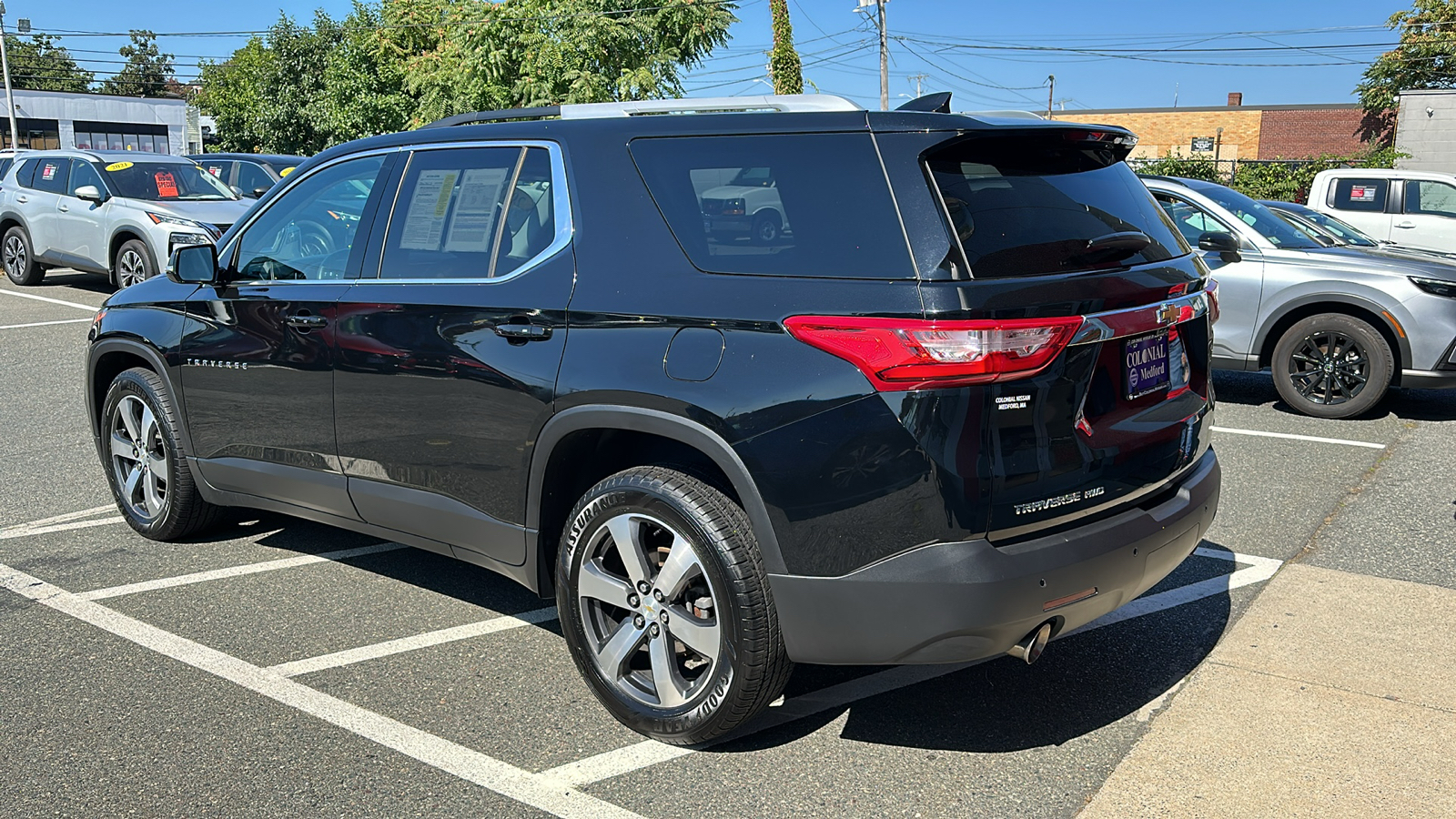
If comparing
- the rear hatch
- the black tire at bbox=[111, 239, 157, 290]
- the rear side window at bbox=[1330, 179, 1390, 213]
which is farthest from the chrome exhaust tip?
the rear side window at bbox=[1330, 179, 1390, 213]

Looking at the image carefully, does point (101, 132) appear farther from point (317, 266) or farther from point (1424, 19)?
point (317, 266)

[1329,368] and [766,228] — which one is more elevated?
[766,228]

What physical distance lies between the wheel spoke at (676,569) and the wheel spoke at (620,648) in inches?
7.8

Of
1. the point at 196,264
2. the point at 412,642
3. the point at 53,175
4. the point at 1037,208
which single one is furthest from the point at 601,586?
the point at 53,175

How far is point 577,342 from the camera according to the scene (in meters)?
3.64

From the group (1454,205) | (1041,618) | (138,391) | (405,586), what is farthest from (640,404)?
(1454,205)

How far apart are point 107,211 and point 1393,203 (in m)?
16.7

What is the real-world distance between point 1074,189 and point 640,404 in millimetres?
1405

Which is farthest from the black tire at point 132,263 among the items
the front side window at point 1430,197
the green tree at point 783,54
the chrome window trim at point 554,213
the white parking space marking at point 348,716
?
the green tree at point 783,54

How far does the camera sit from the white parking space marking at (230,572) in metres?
4.91

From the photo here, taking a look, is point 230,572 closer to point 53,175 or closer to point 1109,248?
point 1109,248

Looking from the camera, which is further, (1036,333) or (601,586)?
(601,586)

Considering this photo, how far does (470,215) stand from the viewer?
13.6ft

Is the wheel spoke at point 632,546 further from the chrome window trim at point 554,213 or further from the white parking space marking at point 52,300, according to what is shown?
the white parking space marking at point 52,300
